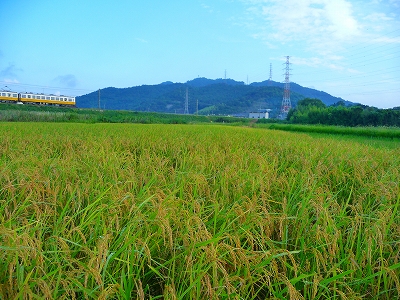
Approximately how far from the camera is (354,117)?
42750mm

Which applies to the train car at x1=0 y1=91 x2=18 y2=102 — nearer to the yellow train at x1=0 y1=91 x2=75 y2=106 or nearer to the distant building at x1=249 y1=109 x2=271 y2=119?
the yellow train at x1=0 y1=91 x2=75 y2=106

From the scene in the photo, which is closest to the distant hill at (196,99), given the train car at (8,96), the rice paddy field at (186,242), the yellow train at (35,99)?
the yellow train at (35,99)

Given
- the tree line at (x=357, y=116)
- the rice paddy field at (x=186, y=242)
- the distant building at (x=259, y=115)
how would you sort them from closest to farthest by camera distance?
the rice paddy field at (x=186, y=242) → the tree line at (x=357, y=116) → the distant building at (x=259, y=115)

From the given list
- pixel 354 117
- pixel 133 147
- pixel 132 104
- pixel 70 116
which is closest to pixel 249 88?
pixel 132 104

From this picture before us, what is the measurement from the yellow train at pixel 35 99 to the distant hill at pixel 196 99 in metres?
66.5

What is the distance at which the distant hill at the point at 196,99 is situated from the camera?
125 meters

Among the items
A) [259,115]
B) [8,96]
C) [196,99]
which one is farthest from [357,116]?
[196,99]

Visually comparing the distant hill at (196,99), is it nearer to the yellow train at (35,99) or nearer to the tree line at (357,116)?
the tree line at (357,116)

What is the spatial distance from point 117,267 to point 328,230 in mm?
1146

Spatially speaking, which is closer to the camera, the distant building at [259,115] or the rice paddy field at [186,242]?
the rice paddy field at [186,242]

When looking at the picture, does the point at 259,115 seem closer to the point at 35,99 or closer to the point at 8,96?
the point at 35,99

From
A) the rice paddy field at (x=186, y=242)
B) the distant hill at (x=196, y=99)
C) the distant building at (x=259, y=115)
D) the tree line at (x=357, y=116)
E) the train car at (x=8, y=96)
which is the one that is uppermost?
the distant hill at (x=196, y=99)

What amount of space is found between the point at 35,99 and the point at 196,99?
4072 inches

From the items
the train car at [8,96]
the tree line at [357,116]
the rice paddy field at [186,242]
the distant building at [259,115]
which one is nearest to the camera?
the rice paddy field at [186,242]
